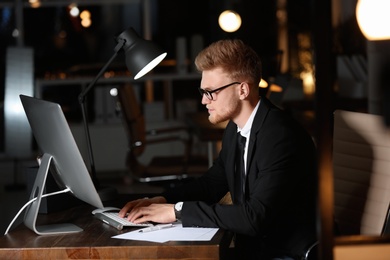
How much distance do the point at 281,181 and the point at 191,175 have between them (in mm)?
3156

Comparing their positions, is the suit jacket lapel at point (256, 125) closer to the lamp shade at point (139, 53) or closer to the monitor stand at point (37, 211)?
the lamp shade at point (139, 53)

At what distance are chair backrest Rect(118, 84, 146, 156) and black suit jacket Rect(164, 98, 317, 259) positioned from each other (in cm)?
294

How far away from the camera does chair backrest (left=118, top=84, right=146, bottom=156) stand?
6.16 meters

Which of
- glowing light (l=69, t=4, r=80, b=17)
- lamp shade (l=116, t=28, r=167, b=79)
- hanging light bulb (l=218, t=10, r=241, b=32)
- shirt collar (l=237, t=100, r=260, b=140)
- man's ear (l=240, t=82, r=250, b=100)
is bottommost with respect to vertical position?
shirt collar (l=237, t=100, r=260, b=140)

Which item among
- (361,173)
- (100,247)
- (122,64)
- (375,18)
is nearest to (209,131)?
(361,173)

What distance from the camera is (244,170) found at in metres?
3.20

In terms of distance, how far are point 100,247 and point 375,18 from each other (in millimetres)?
1195

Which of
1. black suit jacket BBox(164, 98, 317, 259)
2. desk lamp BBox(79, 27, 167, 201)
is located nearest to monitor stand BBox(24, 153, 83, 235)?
black suit jacket BBox(164, 98, 317, 259)

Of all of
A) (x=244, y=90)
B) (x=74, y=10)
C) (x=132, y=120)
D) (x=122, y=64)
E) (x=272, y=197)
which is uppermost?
(x=74, y=10)

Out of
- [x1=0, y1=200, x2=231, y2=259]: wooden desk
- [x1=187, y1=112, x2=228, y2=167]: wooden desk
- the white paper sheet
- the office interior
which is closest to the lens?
[x1=0, y1=200, x2=231, y2=259]: wooden desk

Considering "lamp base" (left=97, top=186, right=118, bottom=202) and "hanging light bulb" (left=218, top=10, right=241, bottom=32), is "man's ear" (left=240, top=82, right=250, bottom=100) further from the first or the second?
"hanging light bulb" (left=218, top=10, right=241, bottom=32)

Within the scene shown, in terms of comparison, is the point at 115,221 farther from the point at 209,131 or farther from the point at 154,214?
the point at 209,131

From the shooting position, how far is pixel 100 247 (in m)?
2.71

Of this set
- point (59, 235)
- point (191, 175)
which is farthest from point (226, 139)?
point (191, 175)
